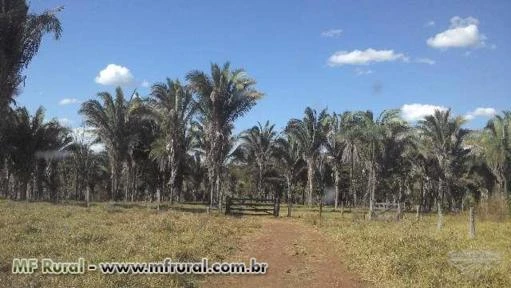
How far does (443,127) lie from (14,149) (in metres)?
37.6

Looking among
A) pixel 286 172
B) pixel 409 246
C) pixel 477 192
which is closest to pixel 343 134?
pixel 286 172

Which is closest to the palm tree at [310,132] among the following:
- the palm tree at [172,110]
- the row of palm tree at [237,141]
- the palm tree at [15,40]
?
the row of palm tree at [237,141]

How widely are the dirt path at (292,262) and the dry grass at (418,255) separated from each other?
21.3 inches

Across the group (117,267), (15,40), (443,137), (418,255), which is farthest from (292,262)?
(443,137)

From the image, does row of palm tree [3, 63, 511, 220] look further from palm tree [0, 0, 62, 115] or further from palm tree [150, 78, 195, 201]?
palm tree [0, 0, 62, 115]

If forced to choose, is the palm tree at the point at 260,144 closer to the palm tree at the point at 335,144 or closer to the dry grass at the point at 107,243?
the palm tree at the point at 335,144

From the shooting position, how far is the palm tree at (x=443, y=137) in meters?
46.8

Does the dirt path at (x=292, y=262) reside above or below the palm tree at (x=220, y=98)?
below

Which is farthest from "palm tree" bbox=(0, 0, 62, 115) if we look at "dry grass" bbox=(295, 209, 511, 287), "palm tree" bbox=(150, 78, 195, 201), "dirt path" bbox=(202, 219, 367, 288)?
"palm tree" bbox=(150, 78, 195, 201)

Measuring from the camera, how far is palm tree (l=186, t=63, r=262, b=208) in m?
34.4

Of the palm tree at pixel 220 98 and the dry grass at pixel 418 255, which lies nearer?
the dry grass at pixel 418 255

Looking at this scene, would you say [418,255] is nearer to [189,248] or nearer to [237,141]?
[189,248]

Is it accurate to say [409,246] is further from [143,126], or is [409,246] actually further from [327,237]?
[143,126]

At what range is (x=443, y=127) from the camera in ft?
154
